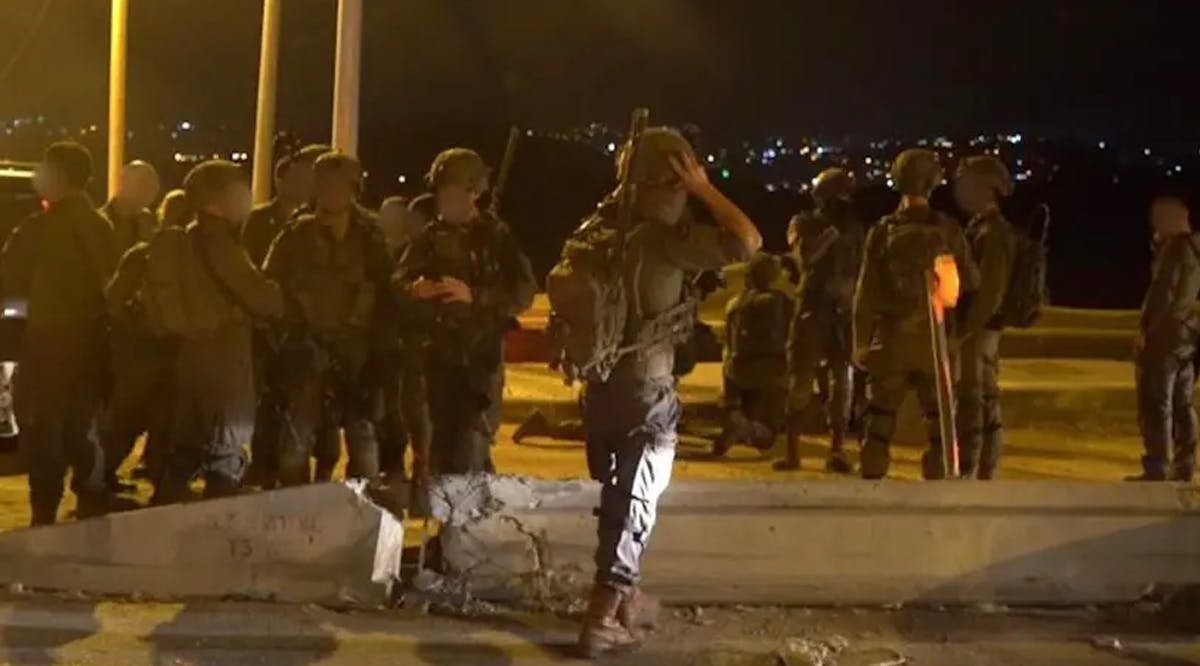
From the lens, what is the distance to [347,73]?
11.0 meters

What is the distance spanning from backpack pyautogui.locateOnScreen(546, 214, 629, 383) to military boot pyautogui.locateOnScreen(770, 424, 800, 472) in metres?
5.07

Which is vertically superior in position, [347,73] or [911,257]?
[347,73]

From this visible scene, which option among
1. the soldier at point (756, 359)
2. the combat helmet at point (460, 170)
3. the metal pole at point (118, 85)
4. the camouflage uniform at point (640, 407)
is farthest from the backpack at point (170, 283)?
the metal pole at point (118, 85)

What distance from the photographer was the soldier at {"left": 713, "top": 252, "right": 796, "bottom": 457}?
36.6 feet

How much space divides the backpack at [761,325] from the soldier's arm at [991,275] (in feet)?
8.36

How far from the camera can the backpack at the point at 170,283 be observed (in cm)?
706

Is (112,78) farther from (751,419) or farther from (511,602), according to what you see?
(511,602)

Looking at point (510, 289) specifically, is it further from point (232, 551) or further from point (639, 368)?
point (232, 551)

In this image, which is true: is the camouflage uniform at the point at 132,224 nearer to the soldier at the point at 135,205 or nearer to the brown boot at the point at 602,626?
the soldier at the point at 135,205

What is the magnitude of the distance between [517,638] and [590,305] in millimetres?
1313

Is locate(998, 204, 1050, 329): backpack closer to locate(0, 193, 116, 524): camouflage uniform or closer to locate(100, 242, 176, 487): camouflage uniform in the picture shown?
locate(100, 242, 176, 487): camouflage uniform

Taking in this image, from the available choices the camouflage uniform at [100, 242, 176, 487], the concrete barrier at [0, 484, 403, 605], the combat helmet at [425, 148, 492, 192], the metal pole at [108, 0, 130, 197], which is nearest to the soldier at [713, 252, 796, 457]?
the combat helmet at [425, 148, 492, 192]

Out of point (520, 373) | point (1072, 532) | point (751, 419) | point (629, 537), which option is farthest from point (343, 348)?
point (520, 373)

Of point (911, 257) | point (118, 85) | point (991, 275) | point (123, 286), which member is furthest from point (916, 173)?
point (118, 85)
